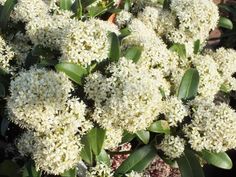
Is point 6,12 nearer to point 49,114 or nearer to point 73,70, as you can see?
point 73,70

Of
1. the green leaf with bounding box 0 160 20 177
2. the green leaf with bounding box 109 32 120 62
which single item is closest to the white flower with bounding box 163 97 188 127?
the green leaf with bounding box 109 32 120 62

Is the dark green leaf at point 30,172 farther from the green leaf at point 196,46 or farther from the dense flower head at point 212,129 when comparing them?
the green leaf at point 196,46

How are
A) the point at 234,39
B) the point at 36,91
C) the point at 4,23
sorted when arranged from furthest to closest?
the point at 234,39 < the point at 4,23 < the point at 36,91

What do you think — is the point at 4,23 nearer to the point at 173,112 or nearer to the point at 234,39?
the point at 173,112

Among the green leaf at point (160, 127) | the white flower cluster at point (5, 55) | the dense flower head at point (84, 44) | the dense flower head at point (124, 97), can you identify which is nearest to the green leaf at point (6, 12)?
the white flower cluster at point (5, 55)

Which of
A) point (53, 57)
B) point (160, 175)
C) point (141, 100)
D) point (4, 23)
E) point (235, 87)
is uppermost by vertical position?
point (4, 23)

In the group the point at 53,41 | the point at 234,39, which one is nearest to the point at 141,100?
the point at 53,41
